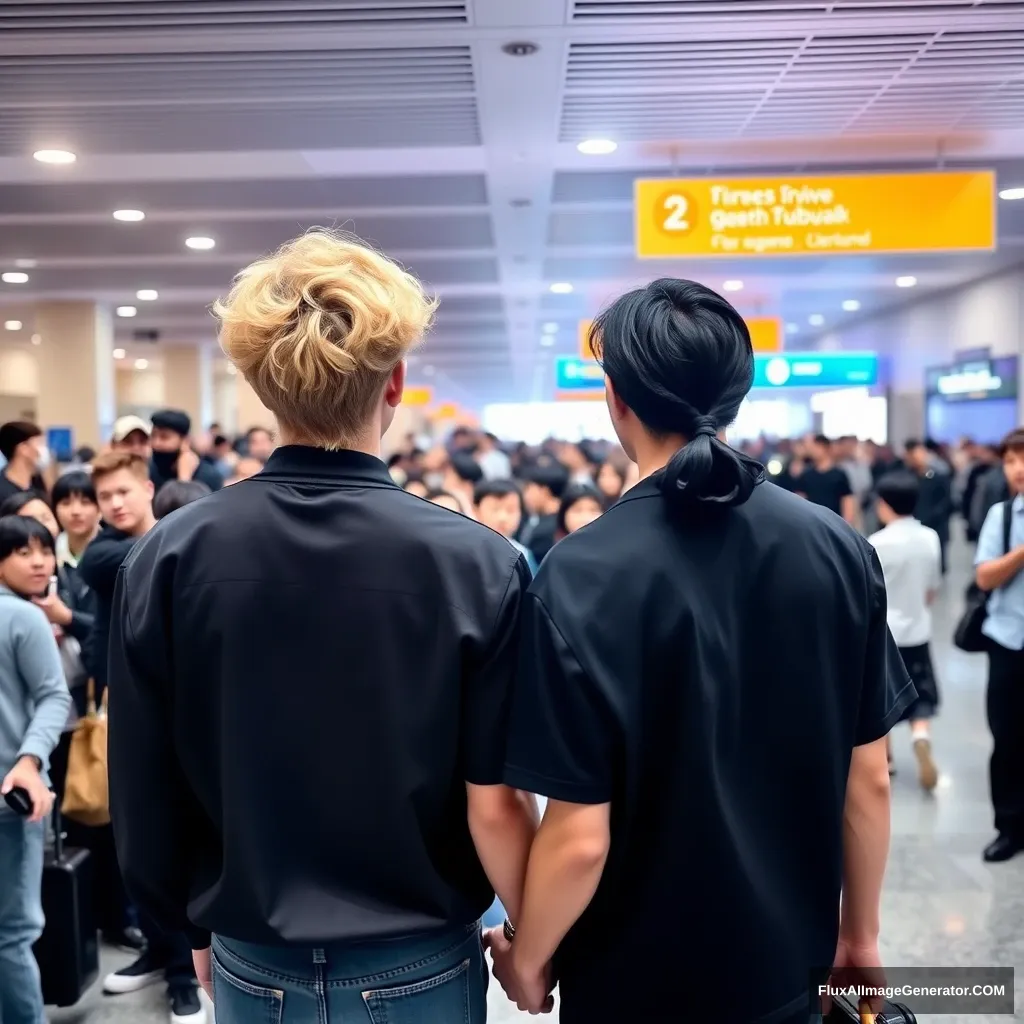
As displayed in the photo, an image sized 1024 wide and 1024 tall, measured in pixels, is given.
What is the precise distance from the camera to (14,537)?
119 inches

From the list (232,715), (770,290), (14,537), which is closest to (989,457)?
(770,290)

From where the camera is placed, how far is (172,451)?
619 centimetres

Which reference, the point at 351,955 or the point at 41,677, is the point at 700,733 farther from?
the point at 41,677

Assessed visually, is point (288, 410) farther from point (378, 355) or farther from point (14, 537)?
point (14, 537)

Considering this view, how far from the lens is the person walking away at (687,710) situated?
4.83 ft

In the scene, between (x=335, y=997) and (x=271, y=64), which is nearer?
(x=335, y=997)

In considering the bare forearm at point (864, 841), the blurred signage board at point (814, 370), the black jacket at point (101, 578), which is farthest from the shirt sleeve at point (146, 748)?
the blurred signage board at point (814, 370)

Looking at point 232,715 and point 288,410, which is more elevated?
point 288,410

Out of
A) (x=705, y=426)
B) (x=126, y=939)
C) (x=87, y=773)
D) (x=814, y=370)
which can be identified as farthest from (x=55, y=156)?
(x=814, y=370)

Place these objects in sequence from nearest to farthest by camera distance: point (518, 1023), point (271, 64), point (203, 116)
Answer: point (518, 1023) → point (271, 64) → point (203, 116)

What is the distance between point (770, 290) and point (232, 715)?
14.0m

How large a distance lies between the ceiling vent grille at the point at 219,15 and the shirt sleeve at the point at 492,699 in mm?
3659

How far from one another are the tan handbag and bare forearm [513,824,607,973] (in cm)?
244

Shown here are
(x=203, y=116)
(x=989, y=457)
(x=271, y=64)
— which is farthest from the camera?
(x=989, y=457)
